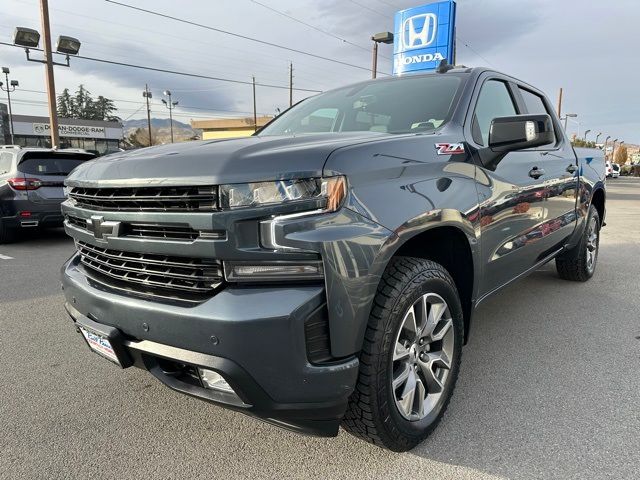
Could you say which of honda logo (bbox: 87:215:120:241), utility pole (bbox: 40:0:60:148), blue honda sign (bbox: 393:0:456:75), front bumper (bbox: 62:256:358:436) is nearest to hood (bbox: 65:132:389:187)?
honda logo (bbox: 87:215:120:241)

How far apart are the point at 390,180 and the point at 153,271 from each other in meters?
1.02

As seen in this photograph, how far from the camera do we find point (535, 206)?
10.6ft

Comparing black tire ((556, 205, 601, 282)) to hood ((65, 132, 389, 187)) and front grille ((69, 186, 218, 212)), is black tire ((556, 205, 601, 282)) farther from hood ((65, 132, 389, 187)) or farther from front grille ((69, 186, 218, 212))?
front grille ((69, 186, 218, 212))

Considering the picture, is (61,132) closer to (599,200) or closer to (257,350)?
(599,200)

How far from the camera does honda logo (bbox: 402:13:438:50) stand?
57.9 ft

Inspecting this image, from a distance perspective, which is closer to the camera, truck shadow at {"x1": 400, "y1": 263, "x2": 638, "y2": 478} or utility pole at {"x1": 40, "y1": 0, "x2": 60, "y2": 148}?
truck shadow at {"x1": 400, "y1": 263, "x2": 638, "y2": 478}

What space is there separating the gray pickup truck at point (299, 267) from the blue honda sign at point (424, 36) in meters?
16.2

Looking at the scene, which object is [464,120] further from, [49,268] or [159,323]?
[49,268]

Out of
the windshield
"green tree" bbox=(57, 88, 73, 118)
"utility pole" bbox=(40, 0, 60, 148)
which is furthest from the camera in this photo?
"green tree" bbox=(57, 88, 73, 118)

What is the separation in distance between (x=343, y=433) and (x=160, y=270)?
1.19 metres

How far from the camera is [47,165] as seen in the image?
7.64 m


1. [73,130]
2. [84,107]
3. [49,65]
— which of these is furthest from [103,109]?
[49,65]

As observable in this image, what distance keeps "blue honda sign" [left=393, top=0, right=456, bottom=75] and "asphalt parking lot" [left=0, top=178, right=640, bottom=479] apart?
15718 millimetres

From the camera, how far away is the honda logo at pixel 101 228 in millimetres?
1990
